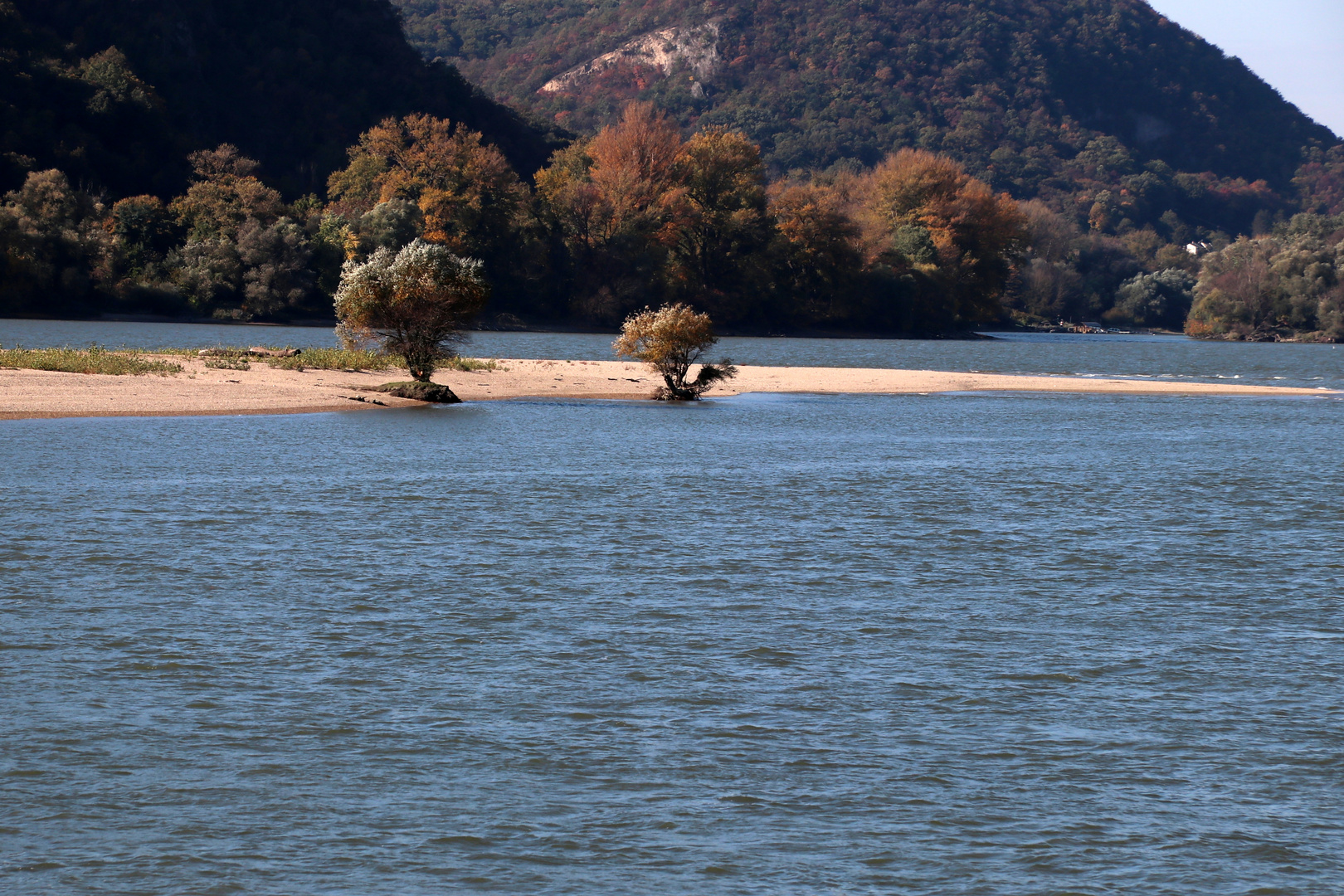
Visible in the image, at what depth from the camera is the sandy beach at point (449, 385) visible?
37.8 m

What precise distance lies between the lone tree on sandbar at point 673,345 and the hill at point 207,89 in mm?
76016

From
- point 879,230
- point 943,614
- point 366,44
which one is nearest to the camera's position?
point 943,614

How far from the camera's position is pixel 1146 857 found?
27.6 ft

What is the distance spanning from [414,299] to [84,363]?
10.5 m

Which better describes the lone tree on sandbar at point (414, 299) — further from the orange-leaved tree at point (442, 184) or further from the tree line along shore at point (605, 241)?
the orange-leaved tree at point (442, 184)

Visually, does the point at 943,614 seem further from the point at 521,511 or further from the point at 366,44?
the point at 366,44

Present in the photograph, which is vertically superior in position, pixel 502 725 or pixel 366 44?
pixel 366 44

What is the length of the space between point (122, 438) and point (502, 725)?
23.2 m

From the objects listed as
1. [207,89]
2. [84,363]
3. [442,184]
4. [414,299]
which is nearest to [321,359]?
[414,299]

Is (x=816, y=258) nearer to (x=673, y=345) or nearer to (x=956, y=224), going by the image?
(x=956, y=224)

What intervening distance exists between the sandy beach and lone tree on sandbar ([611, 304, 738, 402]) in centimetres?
172

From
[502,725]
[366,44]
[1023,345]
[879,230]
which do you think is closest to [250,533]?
[502,725]

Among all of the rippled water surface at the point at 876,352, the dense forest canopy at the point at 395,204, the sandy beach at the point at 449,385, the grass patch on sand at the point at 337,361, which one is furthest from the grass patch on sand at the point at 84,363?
the dense forest canopy at the point at 395,204

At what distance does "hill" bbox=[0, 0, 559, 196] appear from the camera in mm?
113625
